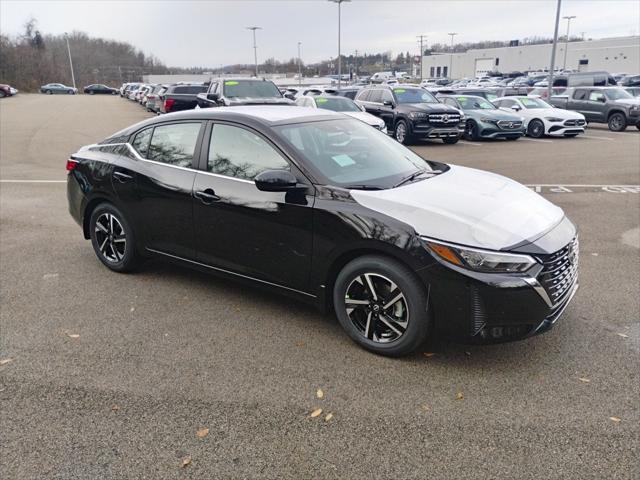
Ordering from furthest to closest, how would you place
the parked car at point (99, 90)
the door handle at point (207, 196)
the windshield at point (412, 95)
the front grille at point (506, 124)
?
1. the parked car at point (99, 90)
2. the front grille at point (506, 124)
3. the windshield at point (412, 95)
4. the door handle at point (207, 196)

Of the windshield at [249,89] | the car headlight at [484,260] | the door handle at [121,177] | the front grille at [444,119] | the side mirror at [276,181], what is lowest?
the front grille at [444,119]

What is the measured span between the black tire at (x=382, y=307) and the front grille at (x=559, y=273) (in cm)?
79

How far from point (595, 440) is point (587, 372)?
783mm

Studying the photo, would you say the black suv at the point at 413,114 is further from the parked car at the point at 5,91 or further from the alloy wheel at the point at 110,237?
the parked car at the point at 5,91

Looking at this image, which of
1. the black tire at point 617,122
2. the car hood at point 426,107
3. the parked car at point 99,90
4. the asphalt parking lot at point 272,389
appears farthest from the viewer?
the parked car at point 99,90

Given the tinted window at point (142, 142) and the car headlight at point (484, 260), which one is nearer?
the car headlight at point (484, 260)

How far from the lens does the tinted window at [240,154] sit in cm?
423

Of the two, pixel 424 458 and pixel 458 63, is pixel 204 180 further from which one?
pixel 458 63

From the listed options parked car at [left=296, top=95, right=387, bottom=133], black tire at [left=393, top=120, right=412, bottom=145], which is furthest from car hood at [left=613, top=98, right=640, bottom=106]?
parked car at [left=296, top=95, right=387, bottom=133]

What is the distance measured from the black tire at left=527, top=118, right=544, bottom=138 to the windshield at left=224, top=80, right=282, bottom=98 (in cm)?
941

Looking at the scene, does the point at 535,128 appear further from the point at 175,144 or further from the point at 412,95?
the point at 175,144

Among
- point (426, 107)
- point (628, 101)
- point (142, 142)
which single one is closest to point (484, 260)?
point (142, 142)

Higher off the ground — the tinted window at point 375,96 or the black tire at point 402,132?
the tinted window at point 375,96

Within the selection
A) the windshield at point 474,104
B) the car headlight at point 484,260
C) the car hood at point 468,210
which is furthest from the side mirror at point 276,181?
the windshield at point 474,104
